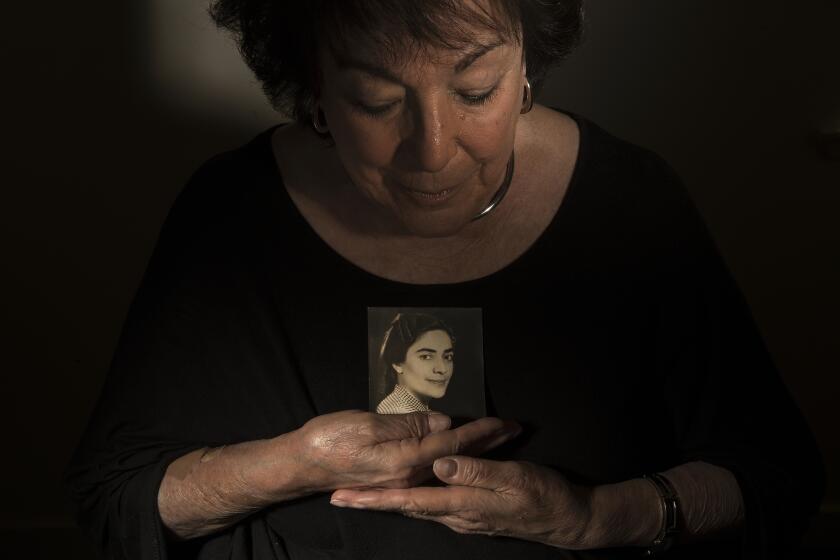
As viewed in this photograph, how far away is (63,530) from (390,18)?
1.17 meters

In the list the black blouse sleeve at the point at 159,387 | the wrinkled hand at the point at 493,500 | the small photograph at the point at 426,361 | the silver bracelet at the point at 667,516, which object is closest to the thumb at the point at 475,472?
the wrinkled hand at the point at 493,500

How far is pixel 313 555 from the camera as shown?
131cm

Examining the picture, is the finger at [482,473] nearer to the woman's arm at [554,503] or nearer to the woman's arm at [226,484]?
the woman's arm at [554,503]

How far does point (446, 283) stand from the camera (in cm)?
133

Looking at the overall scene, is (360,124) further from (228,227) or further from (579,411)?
(579,411)

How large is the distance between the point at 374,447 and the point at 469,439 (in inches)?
4.7

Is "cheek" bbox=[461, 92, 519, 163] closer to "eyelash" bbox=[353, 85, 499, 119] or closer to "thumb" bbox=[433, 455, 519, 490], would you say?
"eyelash" bbox=[353, 85, 499, 119]

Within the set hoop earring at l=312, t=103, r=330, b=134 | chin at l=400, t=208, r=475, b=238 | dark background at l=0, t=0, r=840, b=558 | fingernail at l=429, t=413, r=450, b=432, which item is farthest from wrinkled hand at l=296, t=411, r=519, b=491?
dark background at l=0, t=0, r=840, b=558

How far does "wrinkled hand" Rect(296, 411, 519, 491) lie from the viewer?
1165 mm

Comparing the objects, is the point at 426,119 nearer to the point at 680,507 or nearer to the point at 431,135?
the point at 431,135

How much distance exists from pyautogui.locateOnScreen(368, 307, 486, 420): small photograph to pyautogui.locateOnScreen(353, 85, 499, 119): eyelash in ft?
0.80

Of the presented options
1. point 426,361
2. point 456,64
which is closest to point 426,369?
point 426,361

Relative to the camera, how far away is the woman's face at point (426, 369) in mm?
1259

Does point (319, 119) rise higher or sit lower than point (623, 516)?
higher
